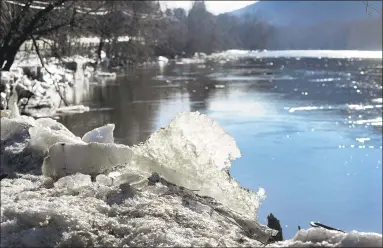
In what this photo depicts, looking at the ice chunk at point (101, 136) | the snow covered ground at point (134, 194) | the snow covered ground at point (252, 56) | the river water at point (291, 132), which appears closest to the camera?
the snow covered ground at point (134, 194)

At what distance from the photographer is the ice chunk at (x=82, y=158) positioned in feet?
6.82

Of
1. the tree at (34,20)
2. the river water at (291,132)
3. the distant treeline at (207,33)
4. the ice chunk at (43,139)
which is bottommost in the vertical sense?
the river water at (291,132)

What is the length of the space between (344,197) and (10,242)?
30.3 ft

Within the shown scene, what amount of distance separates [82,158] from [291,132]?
13.6 m

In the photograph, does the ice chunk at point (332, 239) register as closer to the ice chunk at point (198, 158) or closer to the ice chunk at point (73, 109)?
the ice chunk at point (198, 158)

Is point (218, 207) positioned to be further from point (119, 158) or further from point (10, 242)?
point (10, 242)

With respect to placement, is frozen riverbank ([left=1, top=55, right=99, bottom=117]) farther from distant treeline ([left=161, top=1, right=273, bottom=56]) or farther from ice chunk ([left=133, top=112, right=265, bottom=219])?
distant treeline ([left=161, top=1, right=273, bottom=56])

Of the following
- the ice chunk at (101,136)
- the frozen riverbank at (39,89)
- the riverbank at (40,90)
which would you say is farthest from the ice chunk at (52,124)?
the riverbank at (40,90)

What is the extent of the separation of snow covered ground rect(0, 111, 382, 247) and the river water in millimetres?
6000

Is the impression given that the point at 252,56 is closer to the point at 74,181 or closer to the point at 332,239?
the point at 74,181

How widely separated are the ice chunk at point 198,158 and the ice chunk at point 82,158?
10 cm

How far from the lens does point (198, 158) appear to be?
2.21m

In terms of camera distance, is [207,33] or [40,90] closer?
[40,90]

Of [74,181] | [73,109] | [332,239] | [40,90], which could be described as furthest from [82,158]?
[40,90]
